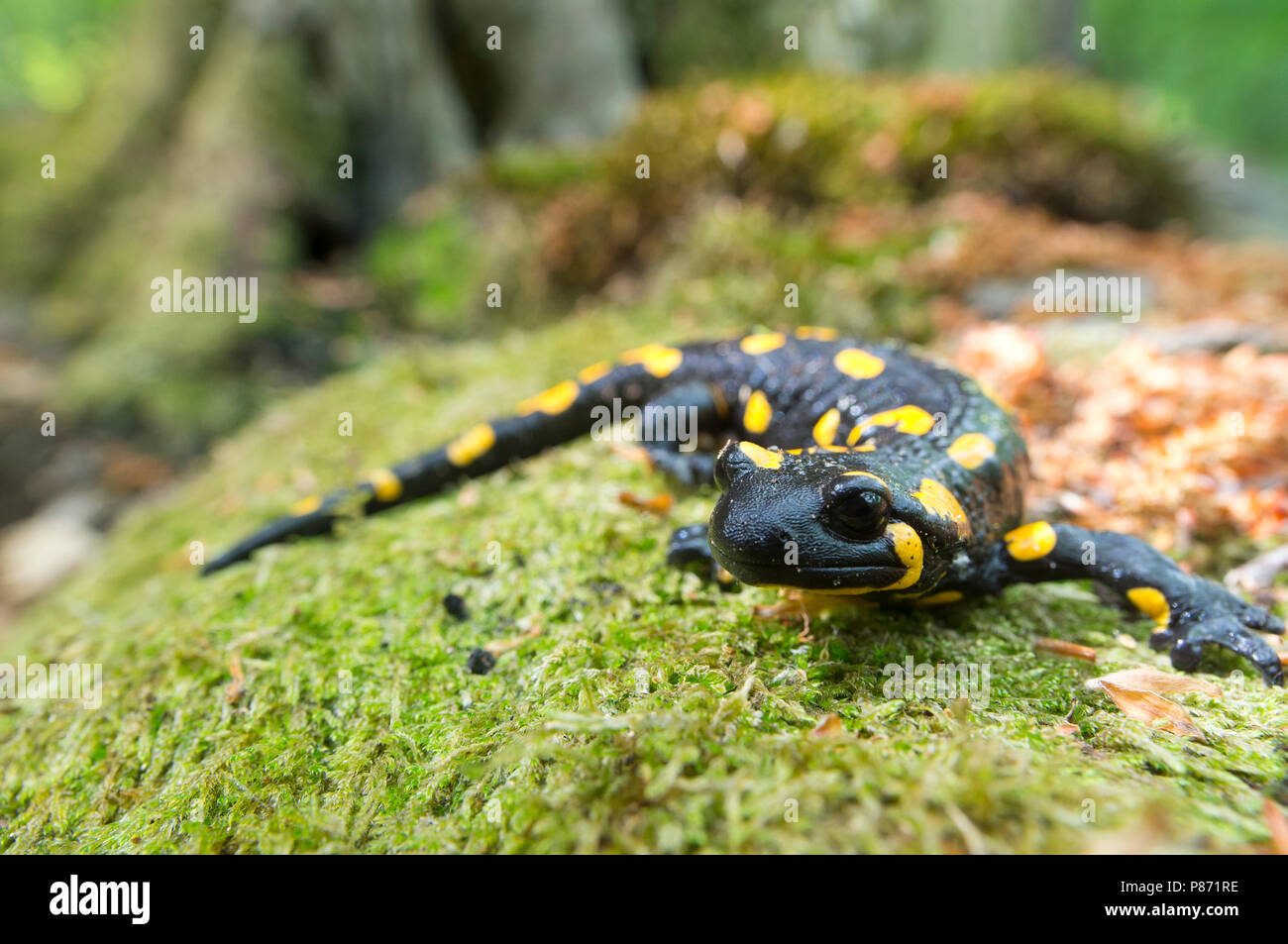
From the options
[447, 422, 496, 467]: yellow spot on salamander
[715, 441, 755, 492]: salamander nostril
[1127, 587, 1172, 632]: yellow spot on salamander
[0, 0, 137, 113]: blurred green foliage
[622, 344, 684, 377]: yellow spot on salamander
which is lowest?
[1127, 587, 1172, 632]: yellow spot on salamander

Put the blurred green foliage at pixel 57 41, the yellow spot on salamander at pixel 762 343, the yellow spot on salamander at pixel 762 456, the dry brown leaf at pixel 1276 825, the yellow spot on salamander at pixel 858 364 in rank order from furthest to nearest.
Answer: the blurred green foliage at pixel 57 41 → the yellow spot on salamander at pixel 762 343 → the yellow spot on salamander at pixel 858 364 → the yellow spot on salamander at pixel 762 456 → the dry brown leaf at pixel 1276 825

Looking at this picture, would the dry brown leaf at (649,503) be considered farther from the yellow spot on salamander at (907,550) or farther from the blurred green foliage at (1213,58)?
the blurred green foliage at (1213,58)

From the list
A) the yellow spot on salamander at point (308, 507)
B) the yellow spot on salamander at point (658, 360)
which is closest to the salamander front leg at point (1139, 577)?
the yellow spot on salamander at point (658, 360)

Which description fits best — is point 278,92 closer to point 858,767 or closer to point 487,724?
point 487,724

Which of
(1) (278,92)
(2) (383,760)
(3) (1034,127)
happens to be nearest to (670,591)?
(2) (383,760)

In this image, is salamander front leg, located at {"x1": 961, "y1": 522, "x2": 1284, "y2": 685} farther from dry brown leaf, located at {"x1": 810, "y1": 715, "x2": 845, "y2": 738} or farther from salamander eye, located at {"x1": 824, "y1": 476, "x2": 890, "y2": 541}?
dry brown leaf, located at {"x1": 810, "y1": 715, "x2": 845, "y2": 738}

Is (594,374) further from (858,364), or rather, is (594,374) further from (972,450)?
(972,450)

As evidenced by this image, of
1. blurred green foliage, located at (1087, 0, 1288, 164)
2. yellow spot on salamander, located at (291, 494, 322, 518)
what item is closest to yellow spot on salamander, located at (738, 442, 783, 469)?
yellow spot on salamander, located at (291, 494, 322, 518)
